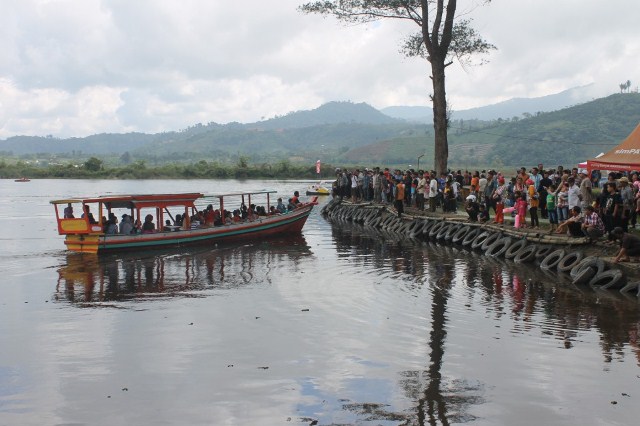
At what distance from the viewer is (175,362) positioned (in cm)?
1176

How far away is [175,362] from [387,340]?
3901 millimetres

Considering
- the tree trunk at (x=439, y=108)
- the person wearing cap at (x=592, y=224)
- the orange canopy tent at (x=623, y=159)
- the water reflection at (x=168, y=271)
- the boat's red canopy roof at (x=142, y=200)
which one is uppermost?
the tree trunk at (x=439, y=108)

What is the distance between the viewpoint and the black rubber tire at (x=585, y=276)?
17.7 m

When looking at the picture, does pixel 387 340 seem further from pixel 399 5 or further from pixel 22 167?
pixel 22 167

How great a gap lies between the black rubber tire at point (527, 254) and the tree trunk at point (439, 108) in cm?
1092

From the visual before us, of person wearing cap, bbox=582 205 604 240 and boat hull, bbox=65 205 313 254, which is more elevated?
person wearing cap, bbox=582 205 604 240

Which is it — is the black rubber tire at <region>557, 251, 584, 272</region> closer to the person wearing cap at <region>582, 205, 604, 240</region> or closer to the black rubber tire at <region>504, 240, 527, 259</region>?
the person wearing cap at <region>582, 205, 604, 240</region>

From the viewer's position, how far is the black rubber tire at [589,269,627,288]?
1681cm

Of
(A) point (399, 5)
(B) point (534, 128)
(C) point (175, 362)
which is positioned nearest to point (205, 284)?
(C) point (175, 362)

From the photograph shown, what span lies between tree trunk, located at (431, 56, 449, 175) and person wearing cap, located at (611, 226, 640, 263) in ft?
50.5

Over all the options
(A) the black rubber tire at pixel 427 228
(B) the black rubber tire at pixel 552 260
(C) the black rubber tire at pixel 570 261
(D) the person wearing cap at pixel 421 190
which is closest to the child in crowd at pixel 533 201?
(B) the black rubber tire at pixel 552 260

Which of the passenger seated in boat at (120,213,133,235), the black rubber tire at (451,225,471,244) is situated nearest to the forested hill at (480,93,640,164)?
the black rubber tire at (451,225,471,244)

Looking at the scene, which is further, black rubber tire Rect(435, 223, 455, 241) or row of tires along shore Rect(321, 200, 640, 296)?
black rubber tire Rect(435, 223, 455, 241)

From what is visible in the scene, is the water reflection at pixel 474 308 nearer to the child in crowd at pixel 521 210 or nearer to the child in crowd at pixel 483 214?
the child in crowd at pixel 483 214
